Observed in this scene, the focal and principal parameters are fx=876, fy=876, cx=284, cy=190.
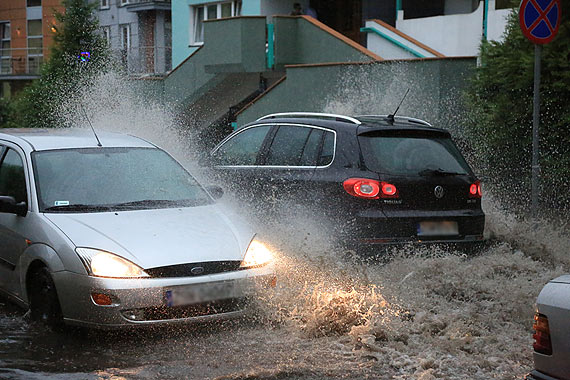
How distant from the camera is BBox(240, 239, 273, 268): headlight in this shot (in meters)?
6.71

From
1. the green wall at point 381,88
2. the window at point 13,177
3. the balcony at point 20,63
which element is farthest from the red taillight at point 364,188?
the balcony at point 20,63

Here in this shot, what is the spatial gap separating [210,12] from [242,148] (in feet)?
70.7

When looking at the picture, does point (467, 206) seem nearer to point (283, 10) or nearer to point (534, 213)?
point (534, 213)

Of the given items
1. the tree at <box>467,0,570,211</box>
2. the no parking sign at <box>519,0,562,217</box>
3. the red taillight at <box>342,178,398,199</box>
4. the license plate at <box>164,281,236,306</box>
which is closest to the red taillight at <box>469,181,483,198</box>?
the red taillight at <box>342,178,398,199</box>

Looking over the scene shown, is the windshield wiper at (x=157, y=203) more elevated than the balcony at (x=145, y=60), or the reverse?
the balcony at (x=145, y=60)

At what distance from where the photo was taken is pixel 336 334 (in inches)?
261

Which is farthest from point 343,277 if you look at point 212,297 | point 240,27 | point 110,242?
point 240,27

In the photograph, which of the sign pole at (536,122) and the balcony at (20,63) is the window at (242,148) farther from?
the balcony at (20,63)

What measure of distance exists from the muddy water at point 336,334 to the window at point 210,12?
22.0 m

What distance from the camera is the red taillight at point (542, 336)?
4.18 m

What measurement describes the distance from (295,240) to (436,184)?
1468 mm

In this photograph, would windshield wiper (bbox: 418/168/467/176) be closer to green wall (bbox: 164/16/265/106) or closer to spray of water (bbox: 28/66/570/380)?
spray of water (bbox: 28/66/570/380)

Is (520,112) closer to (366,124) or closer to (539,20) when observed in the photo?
(539,20)

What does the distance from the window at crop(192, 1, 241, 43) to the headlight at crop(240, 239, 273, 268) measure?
2298 centimetres
